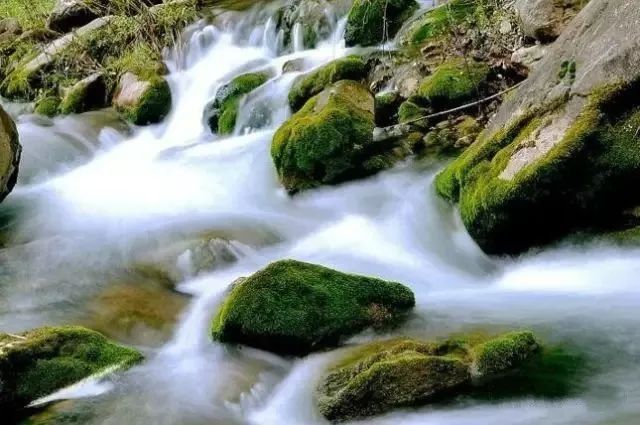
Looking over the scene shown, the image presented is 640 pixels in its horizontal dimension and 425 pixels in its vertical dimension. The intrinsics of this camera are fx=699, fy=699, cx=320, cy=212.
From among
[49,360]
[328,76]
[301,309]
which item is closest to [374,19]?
[328,76]

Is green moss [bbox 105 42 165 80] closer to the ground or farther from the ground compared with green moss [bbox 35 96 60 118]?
farther from the ground

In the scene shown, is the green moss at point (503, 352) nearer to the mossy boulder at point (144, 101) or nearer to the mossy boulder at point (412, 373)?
the mossy boulder at point (412, 373)

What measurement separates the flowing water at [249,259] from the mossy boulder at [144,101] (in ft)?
1.03

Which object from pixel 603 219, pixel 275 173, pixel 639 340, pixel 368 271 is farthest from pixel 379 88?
pixel 639 340

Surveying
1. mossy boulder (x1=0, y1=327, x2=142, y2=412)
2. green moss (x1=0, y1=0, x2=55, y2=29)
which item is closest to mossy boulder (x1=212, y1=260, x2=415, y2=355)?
mossy boulder (x1=0, y1=327, x2=142, y2=412)

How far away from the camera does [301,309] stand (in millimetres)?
5227

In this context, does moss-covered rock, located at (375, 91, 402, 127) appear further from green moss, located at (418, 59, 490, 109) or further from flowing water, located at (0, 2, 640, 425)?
flowing water, located at (0, 2, 640, 425)

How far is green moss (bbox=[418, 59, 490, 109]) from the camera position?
9.00 meters

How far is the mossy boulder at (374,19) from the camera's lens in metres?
12.0

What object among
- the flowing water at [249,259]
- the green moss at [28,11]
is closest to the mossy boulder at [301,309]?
the flowing water at [249,259]

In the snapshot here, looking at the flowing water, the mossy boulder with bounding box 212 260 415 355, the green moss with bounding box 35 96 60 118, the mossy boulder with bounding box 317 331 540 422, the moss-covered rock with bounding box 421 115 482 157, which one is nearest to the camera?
the mossy boulder with bounding box 317 331 540 422

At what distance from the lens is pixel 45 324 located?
21.1ft

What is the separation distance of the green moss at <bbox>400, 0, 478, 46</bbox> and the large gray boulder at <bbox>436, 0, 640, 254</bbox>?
3.72 meters

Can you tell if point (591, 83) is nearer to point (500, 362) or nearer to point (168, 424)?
point (500, 362)
